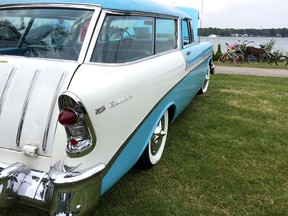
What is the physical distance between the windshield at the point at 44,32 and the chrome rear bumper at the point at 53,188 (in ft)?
2.70

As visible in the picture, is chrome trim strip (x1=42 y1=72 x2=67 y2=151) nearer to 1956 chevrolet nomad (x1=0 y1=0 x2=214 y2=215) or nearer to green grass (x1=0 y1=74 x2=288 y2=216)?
1956 chevrolet nomad (x1=0 y1=0 x2=214 y2=215)

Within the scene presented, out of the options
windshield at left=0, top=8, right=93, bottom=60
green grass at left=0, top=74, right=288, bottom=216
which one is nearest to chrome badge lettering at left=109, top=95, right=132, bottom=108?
windshield at left=0, top=8, right=93, bottom=60

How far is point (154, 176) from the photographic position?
2.88 metres

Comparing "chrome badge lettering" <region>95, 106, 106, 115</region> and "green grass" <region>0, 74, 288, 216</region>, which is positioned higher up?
"chrome badge lettering" <region>95, 106, 106, 115</region>

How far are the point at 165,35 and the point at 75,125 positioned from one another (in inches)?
77.7

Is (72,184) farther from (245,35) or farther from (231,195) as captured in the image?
(245,35)

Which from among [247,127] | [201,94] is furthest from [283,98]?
[247,127]

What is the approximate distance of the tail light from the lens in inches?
64.4

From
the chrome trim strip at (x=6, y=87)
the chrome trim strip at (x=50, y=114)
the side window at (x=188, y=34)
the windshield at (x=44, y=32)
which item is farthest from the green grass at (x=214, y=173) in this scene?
the windshield at (x=44, y=32)

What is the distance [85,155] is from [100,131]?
0.16m

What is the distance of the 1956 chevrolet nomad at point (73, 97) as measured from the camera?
5.62ft

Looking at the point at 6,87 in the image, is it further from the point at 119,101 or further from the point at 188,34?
the point at 188,34

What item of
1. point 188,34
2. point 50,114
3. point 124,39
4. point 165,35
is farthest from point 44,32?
point 188,34

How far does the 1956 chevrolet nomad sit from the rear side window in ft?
0.03
